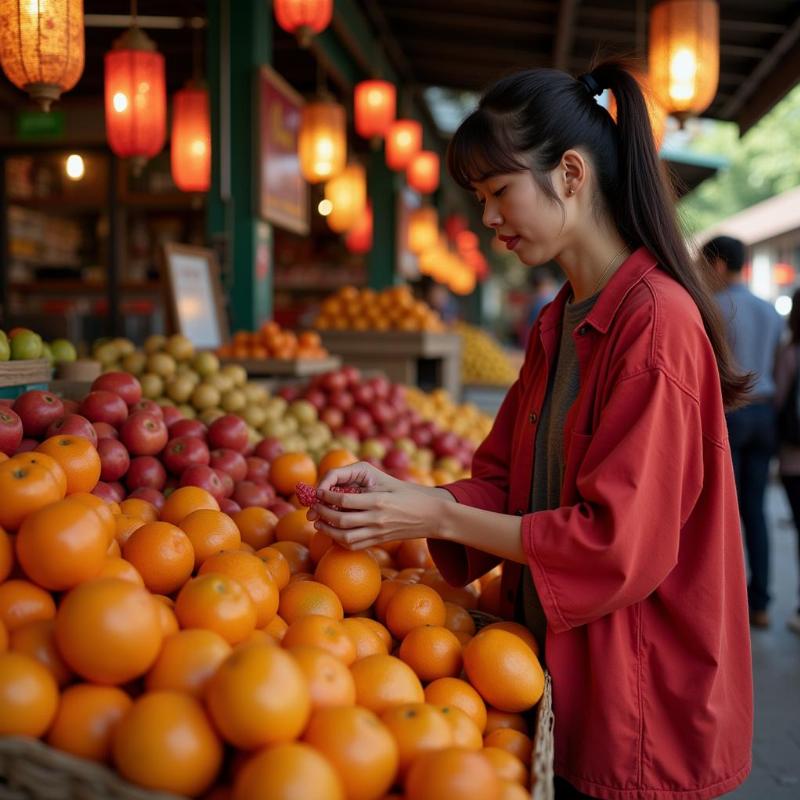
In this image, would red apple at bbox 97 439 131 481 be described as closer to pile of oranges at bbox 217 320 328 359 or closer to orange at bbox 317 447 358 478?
orange at bbox 317 447 358 478

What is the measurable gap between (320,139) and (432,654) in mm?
5104

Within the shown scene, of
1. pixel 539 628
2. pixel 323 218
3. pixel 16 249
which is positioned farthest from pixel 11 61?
pixel 323 218

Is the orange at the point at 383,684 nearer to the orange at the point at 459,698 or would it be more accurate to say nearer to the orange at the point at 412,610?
the orange at the point at 459,698

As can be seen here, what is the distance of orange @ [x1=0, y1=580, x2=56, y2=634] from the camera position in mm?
1264

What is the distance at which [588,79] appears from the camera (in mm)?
1630

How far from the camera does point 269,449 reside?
2.75 metres

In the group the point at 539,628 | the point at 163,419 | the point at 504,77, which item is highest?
the point at 504,77

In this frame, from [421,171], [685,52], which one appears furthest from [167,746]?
[421,171]

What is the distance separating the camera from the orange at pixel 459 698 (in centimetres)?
140

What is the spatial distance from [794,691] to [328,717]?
10.7 feet

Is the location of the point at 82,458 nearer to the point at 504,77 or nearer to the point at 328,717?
the point at 328,717

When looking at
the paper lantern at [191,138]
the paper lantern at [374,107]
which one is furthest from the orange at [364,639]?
the paper lantern at [374,107]

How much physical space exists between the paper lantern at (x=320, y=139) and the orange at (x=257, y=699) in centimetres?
535

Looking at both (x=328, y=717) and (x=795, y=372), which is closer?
(x=328, y=717)
